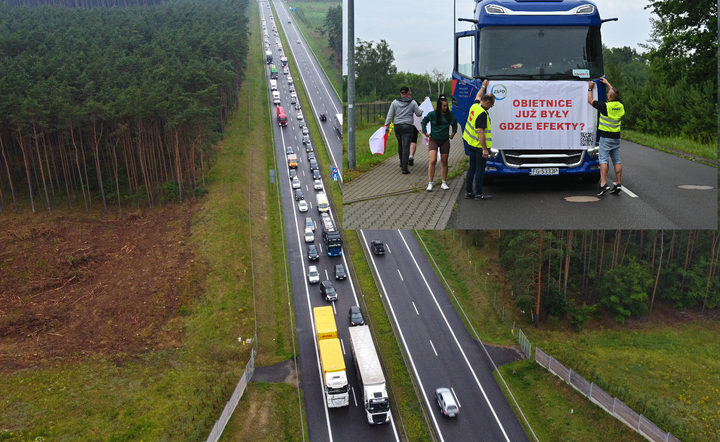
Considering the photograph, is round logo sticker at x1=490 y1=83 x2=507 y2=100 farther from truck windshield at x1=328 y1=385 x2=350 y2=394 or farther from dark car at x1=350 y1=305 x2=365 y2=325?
dark car at x1=350 y1=305 x2=365 y2=325

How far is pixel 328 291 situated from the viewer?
4400 centimetres

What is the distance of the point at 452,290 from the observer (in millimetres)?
45906

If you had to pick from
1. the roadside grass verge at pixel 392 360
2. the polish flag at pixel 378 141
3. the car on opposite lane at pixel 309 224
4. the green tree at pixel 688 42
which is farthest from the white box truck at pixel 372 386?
the polish flag at pixel 378 141

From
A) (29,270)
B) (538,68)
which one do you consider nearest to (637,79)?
(538,68)

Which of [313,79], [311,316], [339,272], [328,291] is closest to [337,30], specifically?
[311,316]

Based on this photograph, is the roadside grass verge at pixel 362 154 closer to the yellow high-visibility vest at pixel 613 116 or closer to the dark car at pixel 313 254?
the yellow high-visibility vest at pixel 613 116

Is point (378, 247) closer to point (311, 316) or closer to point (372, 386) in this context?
point (311, 316)

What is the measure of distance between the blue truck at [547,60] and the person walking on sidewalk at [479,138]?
4.1 inches

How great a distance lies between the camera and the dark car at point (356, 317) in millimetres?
40031

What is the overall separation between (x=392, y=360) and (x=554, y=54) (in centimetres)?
3156

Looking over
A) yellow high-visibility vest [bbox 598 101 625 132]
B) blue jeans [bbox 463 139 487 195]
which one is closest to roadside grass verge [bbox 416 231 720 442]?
blue jeans [bbox 463 139 487 195]

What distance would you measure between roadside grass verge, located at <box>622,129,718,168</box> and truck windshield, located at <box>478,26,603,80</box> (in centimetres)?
310

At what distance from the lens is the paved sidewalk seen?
695 centimetres

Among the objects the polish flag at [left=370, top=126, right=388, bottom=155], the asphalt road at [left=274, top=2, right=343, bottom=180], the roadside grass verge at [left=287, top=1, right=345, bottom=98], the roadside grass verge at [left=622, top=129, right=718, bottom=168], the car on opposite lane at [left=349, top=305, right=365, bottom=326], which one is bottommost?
the car on opposite lane at [left=349, top=305, right=365, bottom=326]
